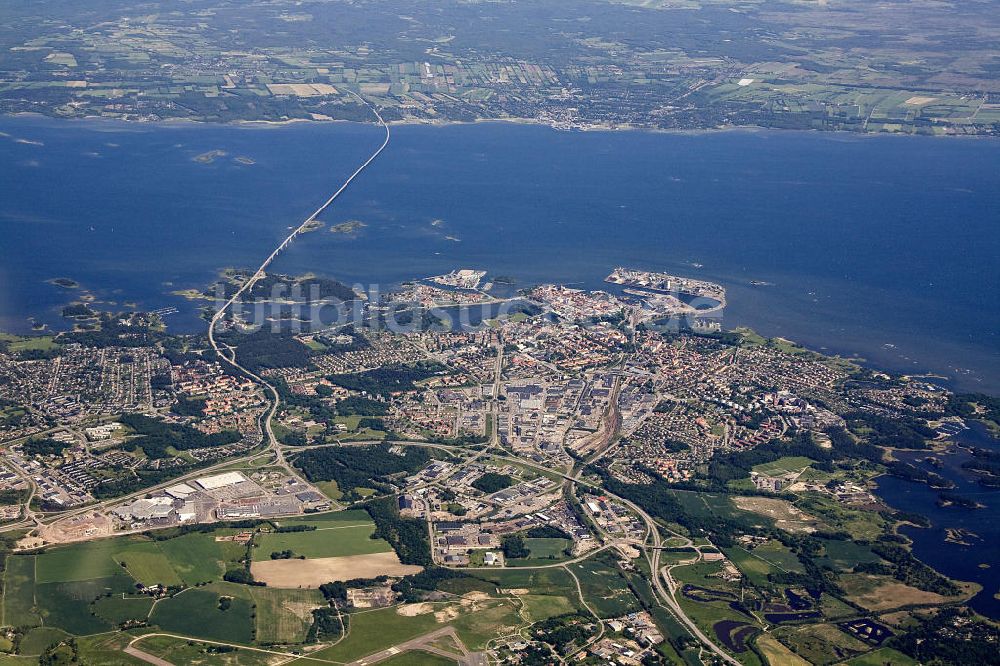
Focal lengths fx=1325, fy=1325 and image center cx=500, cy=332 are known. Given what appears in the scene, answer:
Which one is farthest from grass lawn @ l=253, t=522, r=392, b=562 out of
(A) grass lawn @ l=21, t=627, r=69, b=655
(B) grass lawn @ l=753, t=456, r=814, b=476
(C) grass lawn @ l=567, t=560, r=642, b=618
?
(B) grass lawn @ l=753, t=456, r=814, b=476

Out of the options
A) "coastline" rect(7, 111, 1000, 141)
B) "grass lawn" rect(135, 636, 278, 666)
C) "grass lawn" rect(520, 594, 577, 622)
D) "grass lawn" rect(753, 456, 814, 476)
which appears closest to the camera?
"grass lawn" rect(135, 636, 278, 666)

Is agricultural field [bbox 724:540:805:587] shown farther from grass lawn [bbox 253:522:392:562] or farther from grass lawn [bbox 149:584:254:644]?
grass lawn [bbox 149:584:254:644]

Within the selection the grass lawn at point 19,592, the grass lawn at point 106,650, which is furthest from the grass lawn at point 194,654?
the grass lawn at point 19,592

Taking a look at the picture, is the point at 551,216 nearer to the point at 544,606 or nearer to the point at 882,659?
the point at 544,606

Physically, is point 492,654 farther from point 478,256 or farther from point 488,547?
point 478,256

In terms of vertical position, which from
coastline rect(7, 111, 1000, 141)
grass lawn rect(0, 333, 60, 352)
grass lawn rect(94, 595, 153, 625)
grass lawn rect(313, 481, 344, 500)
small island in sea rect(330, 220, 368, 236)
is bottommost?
grass lawn rect(94, 595, 153, 625)

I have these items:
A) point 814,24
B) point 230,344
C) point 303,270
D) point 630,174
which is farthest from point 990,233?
point 814,24

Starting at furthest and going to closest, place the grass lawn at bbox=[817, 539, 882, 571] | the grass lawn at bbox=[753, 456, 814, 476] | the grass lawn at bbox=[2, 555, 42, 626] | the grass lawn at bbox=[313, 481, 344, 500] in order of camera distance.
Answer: the grass lawn at bbox=[753, 456, 814, 476] → the grass lawn at bbox=[313, 481, 344, 500] → the grass lawn at bbox=[817, 539, 882, 571] → the grass lawn at bbox=[2, 555, 42, 626]
